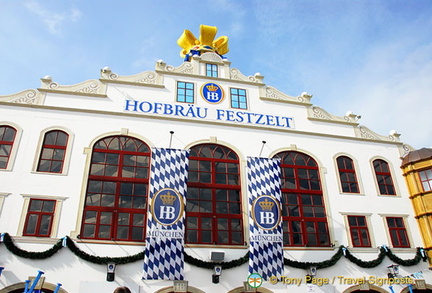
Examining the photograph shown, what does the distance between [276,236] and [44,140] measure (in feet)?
30.9

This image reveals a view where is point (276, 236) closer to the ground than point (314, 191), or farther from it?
closer to the ground

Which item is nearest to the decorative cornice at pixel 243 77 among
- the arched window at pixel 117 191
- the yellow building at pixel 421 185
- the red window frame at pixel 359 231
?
the arched window at pixel 117 191

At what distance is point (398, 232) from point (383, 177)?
2.57 metres

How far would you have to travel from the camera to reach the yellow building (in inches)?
577

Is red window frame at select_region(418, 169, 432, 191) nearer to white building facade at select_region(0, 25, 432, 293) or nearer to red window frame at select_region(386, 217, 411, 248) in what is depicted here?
white building facade at select_region(0, 25, 432, 293)

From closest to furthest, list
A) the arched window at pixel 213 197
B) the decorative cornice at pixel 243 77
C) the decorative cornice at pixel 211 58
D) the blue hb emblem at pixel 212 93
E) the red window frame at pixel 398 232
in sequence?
the arched window at pixel 213 197, the red window frame at pixel 398 232, the blue hb emblem at pixel 212 93, the decorative cornice at pixel 243 77, the decorative cornice at pixel 211 58

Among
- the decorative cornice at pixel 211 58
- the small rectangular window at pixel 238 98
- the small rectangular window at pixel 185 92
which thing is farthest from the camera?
the decorative cornice at pixel 211 58

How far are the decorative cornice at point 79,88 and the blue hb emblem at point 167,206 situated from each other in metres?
5.68

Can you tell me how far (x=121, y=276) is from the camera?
1157 centimetres

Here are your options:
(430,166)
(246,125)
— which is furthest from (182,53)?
(430,166)

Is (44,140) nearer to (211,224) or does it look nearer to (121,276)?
(121,276)

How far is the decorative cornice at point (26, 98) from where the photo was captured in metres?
14.0

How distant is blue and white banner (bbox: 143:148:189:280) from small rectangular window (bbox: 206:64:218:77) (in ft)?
18.2

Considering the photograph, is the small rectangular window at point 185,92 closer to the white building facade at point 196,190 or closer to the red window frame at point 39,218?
the white building facade at point 196,190
